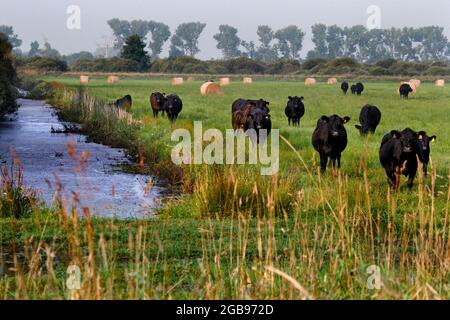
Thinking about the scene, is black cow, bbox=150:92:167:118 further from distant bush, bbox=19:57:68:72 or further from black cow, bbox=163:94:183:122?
distant bush, bbox=19:57:68:72

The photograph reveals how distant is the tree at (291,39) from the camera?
175625mm

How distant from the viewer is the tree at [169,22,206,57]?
17888 centimetres

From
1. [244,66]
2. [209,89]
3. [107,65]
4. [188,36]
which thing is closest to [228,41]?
[188,36]

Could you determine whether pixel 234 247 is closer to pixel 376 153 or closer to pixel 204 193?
pixel 204 193

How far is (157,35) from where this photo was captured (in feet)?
590

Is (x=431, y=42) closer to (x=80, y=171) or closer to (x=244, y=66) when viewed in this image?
(x=244, y=66)

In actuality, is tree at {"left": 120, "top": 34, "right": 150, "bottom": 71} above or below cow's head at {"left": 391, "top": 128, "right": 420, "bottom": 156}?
above

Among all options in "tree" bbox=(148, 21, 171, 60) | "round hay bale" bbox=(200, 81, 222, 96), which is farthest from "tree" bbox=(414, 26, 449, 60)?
"round hay bale" bbox=(200, 81, 222, 96)

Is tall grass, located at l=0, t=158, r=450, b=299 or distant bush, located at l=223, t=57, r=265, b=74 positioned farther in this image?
distant bush, located at l=223, t=57, r=265, b=74

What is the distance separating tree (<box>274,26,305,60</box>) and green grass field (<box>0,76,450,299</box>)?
15108 centimetres

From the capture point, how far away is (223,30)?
18075 centimetres
